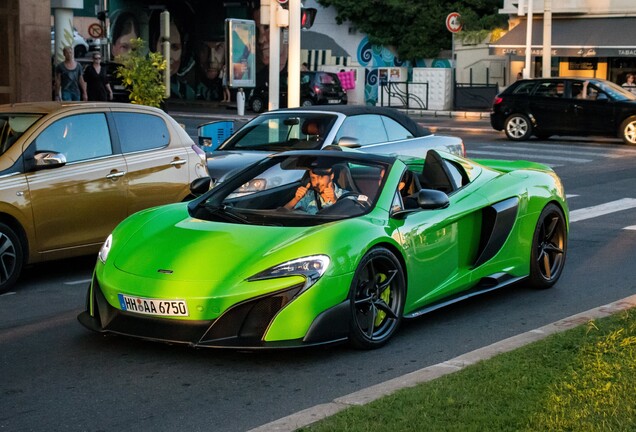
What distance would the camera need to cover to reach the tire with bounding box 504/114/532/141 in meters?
28.1

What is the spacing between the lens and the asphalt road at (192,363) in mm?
5867

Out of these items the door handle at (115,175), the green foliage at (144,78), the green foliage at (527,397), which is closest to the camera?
the green foliage at (527,397)

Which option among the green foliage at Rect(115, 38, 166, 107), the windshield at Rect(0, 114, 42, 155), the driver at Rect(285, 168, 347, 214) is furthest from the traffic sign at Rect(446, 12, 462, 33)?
the driver at Rect(285, 168, 347, 214)

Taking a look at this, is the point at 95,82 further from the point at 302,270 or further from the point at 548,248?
the point at 302,270

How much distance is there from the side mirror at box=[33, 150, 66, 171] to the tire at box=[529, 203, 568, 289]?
4135 mm

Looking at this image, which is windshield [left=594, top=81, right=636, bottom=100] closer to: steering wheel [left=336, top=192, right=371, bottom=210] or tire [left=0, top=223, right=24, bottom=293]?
tire [left=0, top=223, right=24, bottom=293]

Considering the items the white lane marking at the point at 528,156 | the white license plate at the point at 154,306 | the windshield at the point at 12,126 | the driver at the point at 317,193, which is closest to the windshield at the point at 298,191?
the driver at the point at 317,193

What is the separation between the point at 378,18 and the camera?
53250 mm

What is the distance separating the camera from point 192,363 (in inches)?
270

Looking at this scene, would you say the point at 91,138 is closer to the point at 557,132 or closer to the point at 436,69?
the point at 557,132

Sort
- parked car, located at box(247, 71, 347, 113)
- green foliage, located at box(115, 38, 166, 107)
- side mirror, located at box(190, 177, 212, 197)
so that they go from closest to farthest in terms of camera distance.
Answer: side mirror, located at box(190, 177, 212, 197) → green foliage, located at box(115, 38, 166, 107) → parked car, located at box(247, 71, 347, 113)

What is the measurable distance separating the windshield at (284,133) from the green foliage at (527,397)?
669cm

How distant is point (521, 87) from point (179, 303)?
22565mm

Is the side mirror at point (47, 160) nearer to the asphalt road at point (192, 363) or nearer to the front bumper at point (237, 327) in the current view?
the asphalt road at point (192, 363)
